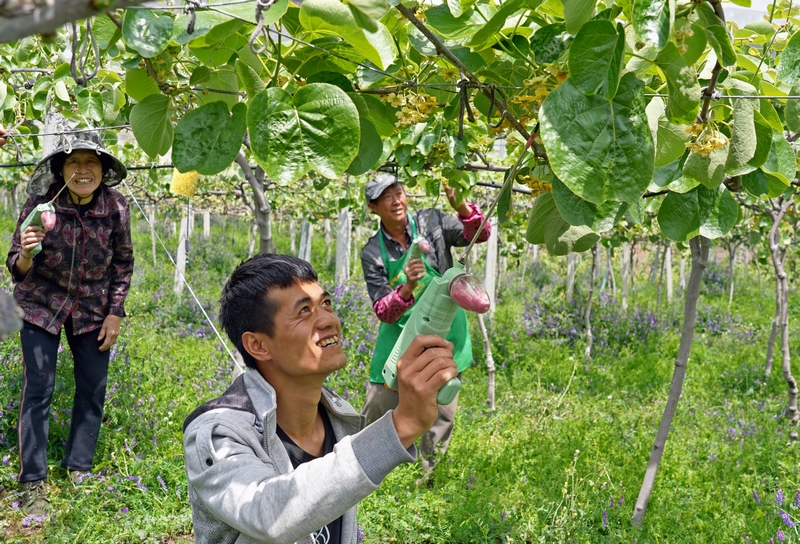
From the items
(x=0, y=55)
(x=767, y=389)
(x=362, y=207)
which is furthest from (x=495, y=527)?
(x=362, y=207)

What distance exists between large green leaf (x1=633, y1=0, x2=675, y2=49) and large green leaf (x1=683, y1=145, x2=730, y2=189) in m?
0.31

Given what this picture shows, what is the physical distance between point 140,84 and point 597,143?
628mm

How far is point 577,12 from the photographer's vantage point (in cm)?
72

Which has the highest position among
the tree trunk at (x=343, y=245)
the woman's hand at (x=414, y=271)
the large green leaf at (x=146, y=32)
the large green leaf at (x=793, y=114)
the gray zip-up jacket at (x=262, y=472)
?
the large green leaf at (x=146, y=32)

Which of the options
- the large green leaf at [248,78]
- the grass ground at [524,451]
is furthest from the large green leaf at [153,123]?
the grass ground at [524,451]

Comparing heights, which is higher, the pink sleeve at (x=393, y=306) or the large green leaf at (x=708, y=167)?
the large green leaf at (x=708, y=167)

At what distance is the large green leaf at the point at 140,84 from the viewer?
3.08 ft

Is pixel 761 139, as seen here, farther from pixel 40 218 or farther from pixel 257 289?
pixel 40 218

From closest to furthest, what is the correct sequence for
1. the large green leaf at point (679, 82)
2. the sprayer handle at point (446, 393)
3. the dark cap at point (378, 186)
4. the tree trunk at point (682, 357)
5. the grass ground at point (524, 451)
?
the large green leaf at point (679, 82), the sprayer handle at point (446, 393), the tree trunk at point (682, 357), the grass ground at point (524, 451), the dark cap at point (378, 186)

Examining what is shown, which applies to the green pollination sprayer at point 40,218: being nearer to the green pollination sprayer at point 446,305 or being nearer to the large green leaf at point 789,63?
the green pollination sprayer at point 446,305

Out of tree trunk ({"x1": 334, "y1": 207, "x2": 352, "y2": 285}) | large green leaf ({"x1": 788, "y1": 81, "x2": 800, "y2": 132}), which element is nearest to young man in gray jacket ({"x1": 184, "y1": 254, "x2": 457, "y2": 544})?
large green leaf ({"x1": 788, "y1": 81, "x2": 800, "y2": 132})

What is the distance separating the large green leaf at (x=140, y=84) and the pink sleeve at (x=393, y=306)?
181 centimetres

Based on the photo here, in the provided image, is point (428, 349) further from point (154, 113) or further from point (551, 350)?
point (551, 350)

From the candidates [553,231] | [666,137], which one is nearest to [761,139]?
[666,137]
